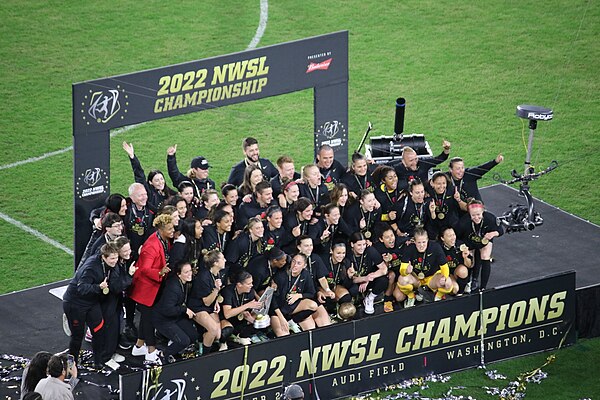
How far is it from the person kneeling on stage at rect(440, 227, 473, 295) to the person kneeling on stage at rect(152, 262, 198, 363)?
306 cm

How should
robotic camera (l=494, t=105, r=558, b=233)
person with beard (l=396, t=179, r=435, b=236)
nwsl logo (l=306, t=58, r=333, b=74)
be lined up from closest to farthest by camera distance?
person with beard (l=396, t=179, r=435, b=236) < nwsl logo (l=306, t=58, r=333, b=74) < robotic camera (l=494, t=105, r=558, b=233)

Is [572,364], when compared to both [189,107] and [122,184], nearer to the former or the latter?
[189,107]

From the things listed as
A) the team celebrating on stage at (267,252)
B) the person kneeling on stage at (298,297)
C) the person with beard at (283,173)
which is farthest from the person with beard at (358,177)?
the person kneeling on stage at (298,297)

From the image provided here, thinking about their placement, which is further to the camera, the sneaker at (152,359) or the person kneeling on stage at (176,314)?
the sneaker at (152,359)

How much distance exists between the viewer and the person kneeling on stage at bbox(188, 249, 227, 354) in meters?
12.7

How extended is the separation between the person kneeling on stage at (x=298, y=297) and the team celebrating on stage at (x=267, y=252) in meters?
0.01

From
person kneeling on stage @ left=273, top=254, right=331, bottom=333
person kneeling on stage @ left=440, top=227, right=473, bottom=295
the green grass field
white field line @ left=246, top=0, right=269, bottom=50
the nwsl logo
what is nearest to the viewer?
person kneeling on stage @ left=273, top=254, right=331, bottom=333

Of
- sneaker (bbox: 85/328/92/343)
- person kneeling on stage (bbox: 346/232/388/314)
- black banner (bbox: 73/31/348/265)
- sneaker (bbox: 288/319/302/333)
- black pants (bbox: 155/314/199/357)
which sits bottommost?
sneaker (bbox: 85/328/92/343)

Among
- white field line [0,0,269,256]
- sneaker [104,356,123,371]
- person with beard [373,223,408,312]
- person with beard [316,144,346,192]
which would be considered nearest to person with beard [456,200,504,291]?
person with beard [373,223,408,312]

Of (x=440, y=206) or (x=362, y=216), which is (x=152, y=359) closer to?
(x=362, y=216)

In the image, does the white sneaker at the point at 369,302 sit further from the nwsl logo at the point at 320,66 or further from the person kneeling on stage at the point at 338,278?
the nwsl logo at the point at 320,66

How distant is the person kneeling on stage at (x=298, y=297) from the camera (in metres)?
13.2

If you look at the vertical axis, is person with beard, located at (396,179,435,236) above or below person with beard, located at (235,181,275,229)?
below

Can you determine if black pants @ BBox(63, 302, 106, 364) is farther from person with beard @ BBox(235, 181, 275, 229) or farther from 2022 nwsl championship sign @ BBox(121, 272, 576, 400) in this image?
person with beard @ BBox(235, 181, 275, 229)
